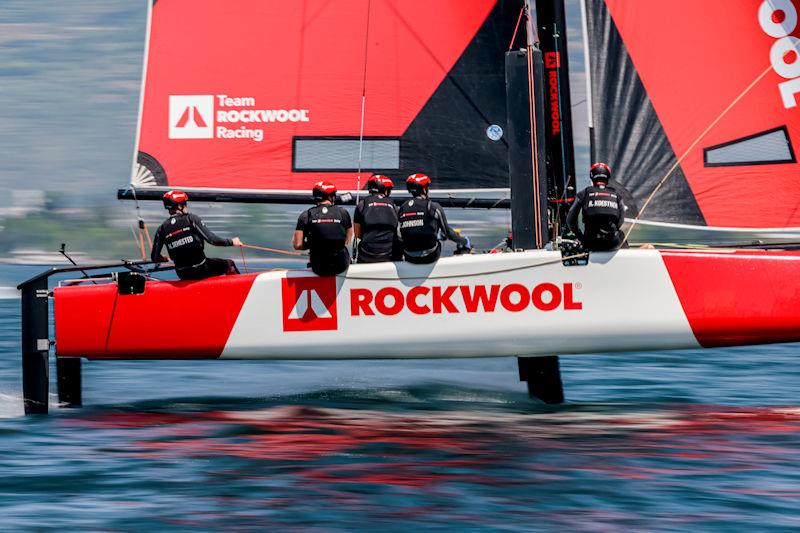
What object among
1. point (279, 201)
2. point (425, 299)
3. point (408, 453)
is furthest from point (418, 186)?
point (408, 453)

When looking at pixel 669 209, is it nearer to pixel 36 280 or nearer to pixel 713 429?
pixel 713 429

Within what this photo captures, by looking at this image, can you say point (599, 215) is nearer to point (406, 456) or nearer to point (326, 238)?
point (326, 238)

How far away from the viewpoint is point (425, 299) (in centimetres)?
838

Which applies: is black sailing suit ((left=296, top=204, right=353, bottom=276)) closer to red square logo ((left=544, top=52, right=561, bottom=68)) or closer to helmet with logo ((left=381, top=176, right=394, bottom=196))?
helmet with logo ((left=381, top=176, right=394, bottom=196))

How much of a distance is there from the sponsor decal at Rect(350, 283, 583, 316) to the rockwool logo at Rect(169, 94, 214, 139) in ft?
6.99

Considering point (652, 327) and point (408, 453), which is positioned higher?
point (652, 327)

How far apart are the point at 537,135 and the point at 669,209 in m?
1.13

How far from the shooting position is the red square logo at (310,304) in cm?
851

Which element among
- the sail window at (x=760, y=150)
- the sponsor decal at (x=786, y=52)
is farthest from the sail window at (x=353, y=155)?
the sponsor decal at (x=786, y=52)

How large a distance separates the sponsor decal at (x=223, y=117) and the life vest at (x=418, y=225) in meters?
1.64

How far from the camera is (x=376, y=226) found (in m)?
8.79

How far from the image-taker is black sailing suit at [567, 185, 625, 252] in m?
8.24

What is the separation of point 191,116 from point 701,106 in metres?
3.76

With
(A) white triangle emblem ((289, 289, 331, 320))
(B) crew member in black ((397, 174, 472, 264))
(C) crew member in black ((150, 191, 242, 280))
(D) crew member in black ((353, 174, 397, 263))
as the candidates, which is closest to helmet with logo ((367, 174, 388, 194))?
(D) crew member in black ((353, 174, 397, 263))
